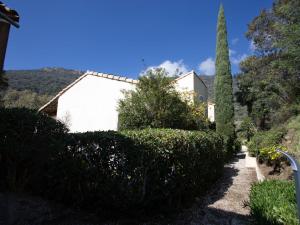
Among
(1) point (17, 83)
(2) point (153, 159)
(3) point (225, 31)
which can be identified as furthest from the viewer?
(1) point (17, 83)

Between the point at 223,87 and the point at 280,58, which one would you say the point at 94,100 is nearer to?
the point at 223,87

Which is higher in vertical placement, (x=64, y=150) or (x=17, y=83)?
(x=17, y=83)

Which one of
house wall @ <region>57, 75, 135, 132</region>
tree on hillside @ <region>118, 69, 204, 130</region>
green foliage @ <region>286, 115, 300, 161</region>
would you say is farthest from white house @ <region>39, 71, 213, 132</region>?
green foliage @ <region>286, 115, 300, 161</region>

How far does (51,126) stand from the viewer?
552cm

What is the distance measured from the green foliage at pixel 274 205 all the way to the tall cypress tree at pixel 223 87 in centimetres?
1463

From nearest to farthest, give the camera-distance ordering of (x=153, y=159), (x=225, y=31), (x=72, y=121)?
1. (x=153, y=159)
2. (x=72, y=121)
3. (x=225, y=31)

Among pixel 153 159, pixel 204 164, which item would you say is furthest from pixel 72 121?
pixel 153 159

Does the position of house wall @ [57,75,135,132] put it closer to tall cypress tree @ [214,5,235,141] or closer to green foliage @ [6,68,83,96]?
tall cypress tree @ [214,5,235,141]

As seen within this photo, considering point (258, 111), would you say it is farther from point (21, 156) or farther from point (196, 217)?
point (21, 156)

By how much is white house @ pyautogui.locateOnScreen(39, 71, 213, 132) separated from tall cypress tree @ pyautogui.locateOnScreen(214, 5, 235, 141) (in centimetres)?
295

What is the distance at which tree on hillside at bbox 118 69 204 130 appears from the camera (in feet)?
39.6

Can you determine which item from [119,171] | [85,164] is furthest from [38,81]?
[119,171]

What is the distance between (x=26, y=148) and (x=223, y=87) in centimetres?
1919

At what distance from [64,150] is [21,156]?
84 centimetres
